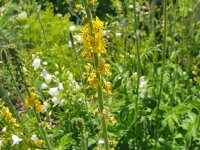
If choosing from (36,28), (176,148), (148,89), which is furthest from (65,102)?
(36,28)

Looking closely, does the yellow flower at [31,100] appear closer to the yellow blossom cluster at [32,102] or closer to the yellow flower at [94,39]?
the yellow blossom cluster at [32,102]

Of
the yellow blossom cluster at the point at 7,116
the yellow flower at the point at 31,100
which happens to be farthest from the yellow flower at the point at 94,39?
the yellow blossom cluster at the point at 7,116

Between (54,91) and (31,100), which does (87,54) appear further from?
(54,91)

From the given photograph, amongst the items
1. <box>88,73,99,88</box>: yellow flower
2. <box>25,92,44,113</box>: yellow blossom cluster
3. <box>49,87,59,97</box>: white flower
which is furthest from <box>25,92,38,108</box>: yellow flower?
<box>49,87,59,97</box>: white flower

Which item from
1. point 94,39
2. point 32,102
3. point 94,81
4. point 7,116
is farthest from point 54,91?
point 94,39

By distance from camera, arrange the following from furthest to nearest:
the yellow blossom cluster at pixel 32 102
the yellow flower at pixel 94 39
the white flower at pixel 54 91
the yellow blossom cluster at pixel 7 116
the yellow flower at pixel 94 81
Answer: the white flower at pixel 54 91 → the yellow blossom cluster at pixel 7 116 → the yellow blossom cluster at pixel 32 102 → the yellow flower at pixel 94 81 → the yellow flower at pixel 94 39

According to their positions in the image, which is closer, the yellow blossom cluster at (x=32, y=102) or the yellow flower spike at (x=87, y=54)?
the yellow flower spike at (x=87, y=54)

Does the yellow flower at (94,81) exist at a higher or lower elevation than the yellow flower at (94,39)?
lower

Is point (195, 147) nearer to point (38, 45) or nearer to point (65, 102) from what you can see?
point (65, 102)

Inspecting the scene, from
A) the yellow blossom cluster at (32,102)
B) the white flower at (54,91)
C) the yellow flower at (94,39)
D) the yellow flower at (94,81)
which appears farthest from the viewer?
the white flower at (54,91)

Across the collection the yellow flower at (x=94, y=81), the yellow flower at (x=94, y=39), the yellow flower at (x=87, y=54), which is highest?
the yellow flower at (x=94, y=39)

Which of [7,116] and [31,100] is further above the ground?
[31,100]

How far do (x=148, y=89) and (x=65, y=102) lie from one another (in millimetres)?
756

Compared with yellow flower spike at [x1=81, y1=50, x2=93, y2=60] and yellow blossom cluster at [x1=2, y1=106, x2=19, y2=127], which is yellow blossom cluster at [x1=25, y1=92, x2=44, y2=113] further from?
yellow blossom cluster at [x1=2, y1=106, x2=19, y2=127]
